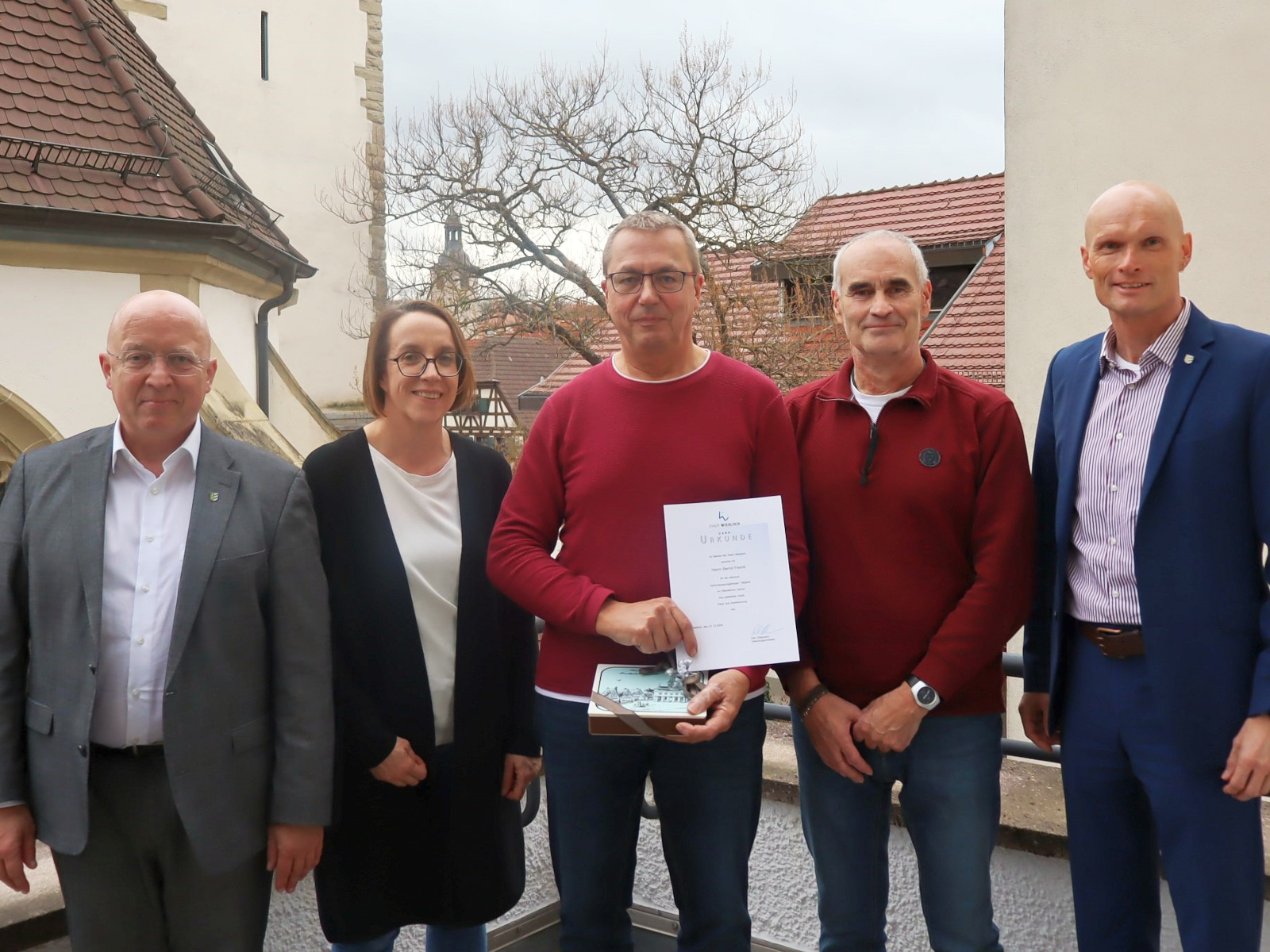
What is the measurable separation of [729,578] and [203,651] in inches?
44.8

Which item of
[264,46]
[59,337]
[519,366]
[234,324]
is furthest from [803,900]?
[519,366]

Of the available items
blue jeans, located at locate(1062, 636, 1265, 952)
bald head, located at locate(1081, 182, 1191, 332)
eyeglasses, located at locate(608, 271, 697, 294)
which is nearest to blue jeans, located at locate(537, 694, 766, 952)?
blue jeans, located at locate(1062, 636, 1265, 952)

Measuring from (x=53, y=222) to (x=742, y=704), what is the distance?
33.8 feet

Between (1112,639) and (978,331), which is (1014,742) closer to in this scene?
(1112,639)

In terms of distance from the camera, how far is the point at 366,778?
2.70 meters

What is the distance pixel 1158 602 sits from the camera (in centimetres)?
233

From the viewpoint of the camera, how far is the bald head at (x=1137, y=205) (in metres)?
2.47

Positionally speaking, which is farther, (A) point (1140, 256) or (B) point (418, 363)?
(B) point (418, 363)

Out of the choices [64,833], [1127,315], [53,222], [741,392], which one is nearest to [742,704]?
[741,392]

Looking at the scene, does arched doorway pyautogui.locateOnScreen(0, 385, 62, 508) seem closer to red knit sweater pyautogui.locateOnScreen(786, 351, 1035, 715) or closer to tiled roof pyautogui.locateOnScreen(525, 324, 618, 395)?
tiled roof pyautogui.locateOnScreen(525, 324, 618, 395)

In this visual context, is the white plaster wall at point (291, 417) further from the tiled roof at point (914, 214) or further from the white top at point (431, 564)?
the white top at point (431, 564)

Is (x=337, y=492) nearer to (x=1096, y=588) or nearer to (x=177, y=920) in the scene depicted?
(x=177, y=920)

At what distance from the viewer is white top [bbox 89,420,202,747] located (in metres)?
2.35

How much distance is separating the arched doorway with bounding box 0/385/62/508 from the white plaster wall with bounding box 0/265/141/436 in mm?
66
